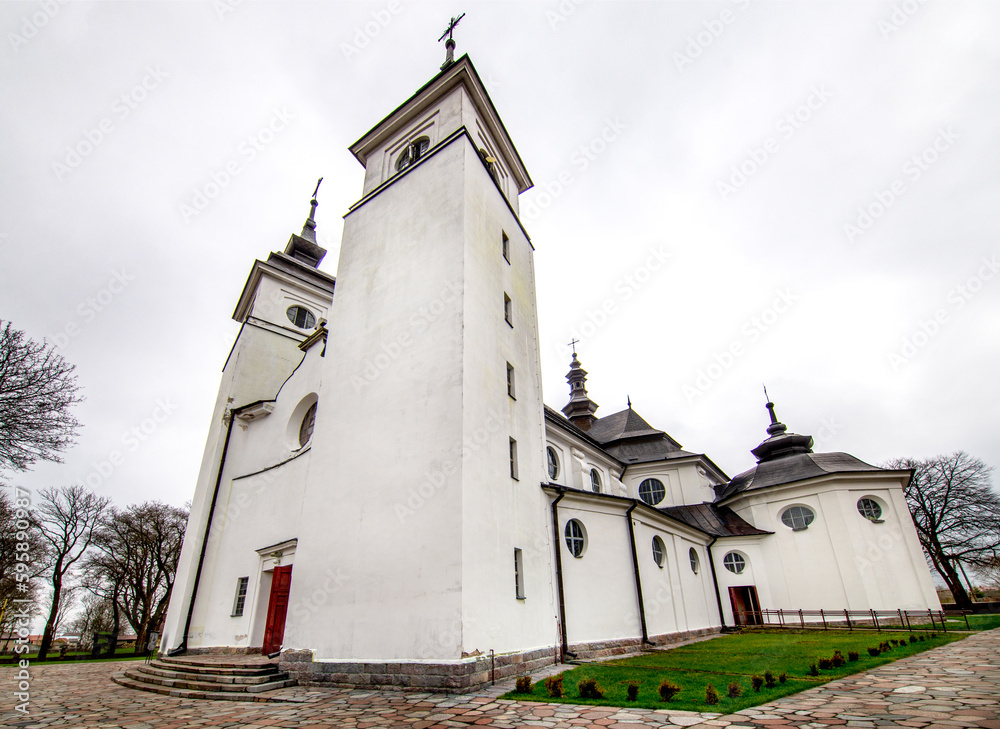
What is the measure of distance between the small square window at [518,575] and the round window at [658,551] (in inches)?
293

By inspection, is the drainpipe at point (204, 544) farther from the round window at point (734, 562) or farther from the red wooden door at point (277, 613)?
the round window at point (734, 562)

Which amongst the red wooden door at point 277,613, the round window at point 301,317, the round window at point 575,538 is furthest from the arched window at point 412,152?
the red wooden door at point 277,613

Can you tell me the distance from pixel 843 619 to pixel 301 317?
26643mm

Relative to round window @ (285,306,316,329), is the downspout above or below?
below

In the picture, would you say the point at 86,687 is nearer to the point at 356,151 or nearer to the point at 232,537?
the point at 232,537

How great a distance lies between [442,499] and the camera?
975 centimetres

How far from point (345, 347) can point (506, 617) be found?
7.97m

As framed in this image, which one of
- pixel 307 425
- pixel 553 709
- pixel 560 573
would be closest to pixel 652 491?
pixel 560 573

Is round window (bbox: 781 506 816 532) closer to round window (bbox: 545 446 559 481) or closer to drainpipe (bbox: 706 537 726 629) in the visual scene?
drainpipe (bbox: 706 537 726 629)

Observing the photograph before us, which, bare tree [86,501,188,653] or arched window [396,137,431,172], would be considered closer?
arched window [396,137,431,172]

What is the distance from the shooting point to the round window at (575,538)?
13.4 metres

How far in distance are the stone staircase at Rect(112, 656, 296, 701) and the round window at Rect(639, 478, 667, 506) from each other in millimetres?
21156

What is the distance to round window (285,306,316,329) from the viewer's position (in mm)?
22125

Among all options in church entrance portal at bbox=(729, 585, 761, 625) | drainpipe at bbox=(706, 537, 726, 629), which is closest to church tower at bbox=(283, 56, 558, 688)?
drainpipe at bbox=(706, 537, 726, 629)
